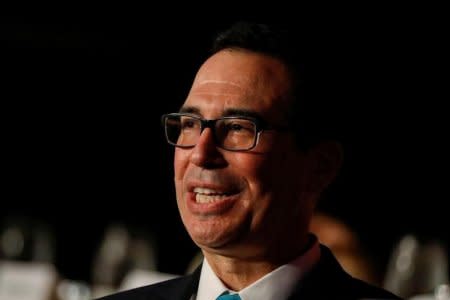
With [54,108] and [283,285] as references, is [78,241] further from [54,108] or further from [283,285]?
[283,285]

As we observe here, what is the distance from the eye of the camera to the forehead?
198 centimetres

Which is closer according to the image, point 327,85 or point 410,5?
point 327,85

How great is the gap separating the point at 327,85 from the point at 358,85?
2.22 meters

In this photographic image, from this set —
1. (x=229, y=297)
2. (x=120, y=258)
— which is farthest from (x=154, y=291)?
(x=120, y=258)

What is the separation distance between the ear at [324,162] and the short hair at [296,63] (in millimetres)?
25

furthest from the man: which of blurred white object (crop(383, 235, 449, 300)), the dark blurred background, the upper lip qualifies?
the dark blurred background

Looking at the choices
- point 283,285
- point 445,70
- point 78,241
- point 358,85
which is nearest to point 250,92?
point 283,285

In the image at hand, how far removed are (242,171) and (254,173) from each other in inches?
1.1

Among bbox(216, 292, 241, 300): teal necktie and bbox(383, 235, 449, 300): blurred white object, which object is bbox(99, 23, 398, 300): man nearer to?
bbox(216, 292, 241, 300): teal necktie

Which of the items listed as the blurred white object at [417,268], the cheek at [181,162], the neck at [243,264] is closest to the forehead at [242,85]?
the cheek at [181,162]

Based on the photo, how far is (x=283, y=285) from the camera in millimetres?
1977

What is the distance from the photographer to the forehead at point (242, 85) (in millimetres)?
1984

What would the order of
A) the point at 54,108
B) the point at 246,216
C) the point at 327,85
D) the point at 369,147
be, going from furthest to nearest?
1. the point at 54,108
2. the point at 369,147
3. the point at 327,85
4. the point at 246,216

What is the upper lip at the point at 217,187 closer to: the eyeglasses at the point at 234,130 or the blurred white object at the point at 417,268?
the eyeglasses at the point at 234,130
